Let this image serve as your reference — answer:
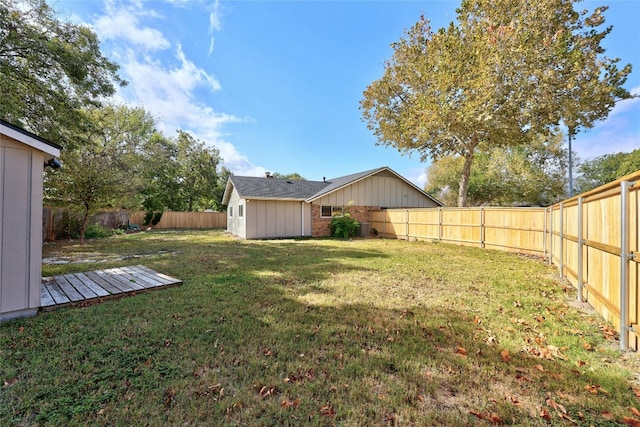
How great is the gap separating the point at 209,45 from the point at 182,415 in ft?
41.1

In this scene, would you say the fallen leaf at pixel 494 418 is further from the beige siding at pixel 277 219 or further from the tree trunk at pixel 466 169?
the tree trunk at pixel 466 169

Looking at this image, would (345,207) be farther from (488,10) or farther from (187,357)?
(187,357)

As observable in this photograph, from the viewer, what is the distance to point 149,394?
218cm

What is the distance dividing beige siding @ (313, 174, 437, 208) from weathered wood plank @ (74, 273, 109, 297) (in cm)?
1181

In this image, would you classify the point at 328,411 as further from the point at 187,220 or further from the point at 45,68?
the point at 187,220

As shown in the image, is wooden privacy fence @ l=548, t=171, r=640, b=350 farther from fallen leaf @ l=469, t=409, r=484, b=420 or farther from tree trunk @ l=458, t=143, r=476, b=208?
tree trunk @ l=458, t=143, r=476, b=208

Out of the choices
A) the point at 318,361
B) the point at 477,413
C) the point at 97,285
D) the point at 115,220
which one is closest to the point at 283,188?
the point at 97,285

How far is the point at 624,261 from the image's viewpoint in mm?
2818

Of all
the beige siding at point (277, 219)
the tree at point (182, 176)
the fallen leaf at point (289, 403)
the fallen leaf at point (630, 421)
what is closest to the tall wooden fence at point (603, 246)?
the fallen leaf at point (630, 421)

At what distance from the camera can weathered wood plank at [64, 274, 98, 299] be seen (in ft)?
14.6

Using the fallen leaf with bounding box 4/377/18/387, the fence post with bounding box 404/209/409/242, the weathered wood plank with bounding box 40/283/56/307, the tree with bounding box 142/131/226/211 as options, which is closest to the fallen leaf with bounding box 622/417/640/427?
the fallen leaf with bounding box 4/377/18/387

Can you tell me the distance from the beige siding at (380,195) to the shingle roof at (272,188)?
61.1 inches

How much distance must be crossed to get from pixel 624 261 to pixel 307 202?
1397 cm

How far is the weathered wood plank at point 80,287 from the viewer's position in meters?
4.44
